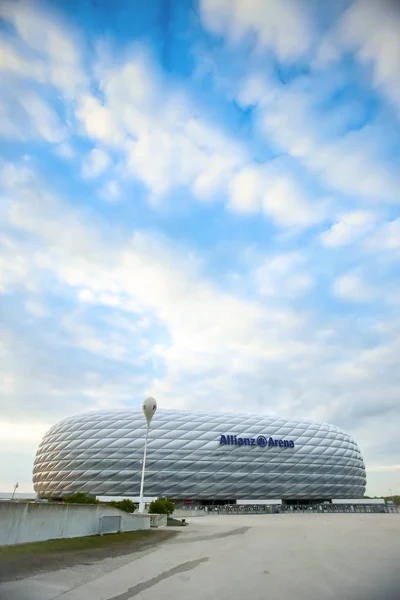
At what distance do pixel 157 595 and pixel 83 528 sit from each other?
9982mm

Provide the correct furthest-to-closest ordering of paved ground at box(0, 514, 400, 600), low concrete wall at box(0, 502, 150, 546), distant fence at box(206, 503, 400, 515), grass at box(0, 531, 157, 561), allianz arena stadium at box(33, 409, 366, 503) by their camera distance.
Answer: allianz arena stadium at box(33, 409, 366, 503)
distant fence at box(206, 503, 400, 515)
low concrete wall at box(0, 502, 150, 546)
grass at box(0, 531, 157, 561)
paved ground at box(0, 514, 400, 600)

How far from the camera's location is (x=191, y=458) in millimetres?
66938

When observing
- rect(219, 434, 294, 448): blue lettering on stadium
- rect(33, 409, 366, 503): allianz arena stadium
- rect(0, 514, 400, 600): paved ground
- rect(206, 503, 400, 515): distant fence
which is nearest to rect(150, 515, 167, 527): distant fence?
rect(0, 514, 400, 600): paved ground

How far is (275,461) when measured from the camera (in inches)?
2790

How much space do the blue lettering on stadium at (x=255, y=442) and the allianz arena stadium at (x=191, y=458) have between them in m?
0.17

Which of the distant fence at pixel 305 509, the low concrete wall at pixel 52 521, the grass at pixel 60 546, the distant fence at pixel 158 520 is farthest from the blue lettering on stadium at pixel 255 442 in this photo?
the grass at pixel 60 546

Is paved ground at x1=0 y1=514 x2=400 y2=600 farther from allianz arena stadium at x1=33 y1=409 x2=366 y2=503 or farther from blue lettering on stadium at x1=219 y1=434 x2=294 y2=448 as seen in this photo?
blue lettering on stadium at x1=219 y1=434 x2=294 y2=448

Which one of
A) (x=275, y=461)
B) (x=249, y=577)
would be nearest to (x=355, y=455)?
(x=275, y=461)

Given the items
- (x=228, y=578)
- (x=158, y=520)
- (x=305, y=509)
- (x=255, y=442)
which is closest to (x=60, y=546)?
(x=228, y=578)

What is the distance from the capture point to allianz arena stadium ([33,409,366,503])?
65.2m

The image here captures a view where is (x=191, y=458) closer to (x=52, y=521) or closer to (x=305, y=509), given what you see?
(x=305, y=509)

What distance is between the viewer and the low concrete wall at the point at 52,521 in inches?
422

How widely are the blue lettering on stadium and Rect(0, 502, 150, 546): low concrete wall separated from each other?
53392 mm

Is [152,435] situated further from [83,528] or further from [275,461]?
[83,528]
